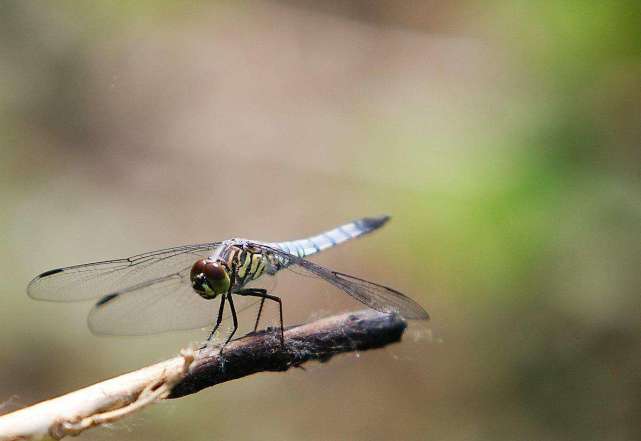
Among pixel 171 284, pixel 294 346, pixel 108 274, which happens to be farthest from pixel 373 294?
pixel 108 274

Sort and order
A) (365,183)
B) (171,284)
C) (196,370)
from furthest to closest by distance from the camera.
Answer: (365,183), (171,284), (196,370)

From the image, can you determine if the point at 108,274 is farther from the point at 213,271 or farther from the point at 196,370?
the point at 196,370

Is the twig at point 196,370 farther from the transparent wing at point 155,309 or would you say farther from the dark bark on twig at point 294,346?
the transparent wing at point 155,309

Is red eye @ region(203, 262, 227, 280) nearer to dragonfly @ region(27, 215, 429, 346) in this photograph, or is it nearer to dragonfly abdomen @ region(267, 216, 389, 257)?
dragonfly @ region(27, 215, 429, 346)

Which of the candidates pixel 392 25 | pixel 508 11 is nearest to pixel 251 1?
pixel 392 25

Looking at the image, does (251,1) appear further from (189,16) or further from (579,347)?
(579,347)

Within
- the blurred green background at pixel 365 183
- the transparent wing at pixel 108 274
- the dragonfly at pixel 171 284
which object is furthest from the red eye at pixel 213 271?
the blurred green background at pixel 365 183
